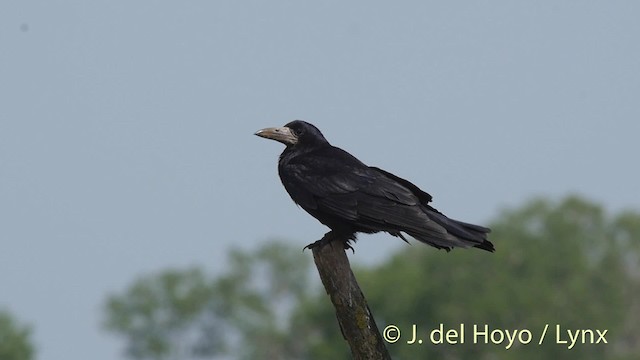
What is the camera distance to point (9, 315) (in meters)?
62.5

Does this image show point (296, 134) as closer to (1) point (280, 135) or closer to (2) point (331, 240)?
(1) point (280, 135)

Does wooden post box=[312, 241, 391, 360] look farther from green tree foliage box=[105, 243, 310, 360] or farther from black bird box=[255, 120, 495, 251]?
green tree foliage box=[105, 243, 310, 360]

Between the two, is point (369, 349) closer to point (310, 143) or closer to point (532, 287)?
point (310, 143)

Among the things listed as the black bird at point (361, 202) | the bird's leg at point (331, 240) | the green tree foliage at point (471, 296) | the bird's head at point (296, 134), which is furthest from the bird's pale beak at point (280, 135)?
the green tree foliage at point (471, 296)

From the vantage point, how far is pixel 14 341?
6091cm

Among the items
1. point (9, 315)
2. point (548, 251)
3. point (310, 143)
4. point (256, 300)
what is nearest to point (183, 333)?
point (256, 300)

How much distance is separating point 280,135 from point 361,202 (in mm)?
1655

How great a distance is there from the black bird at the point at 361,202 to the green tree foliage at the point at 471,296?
4770 cm

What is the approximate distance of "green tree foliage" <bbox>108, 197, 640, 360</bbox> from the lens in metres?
66.4

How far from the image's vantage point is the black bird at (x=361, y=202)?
39.1ft

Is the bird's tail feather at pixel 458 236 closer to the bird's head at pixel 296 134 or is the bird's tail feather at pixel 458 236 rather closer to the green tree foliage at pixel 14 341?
the bird's head at pixel 296 134

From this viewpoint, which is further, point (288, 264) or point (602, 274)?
point (288, 264)

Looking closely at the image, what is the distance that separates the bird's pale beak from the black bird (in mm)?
386

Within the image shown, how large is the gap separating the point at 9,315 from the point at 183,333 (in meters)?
33.5
